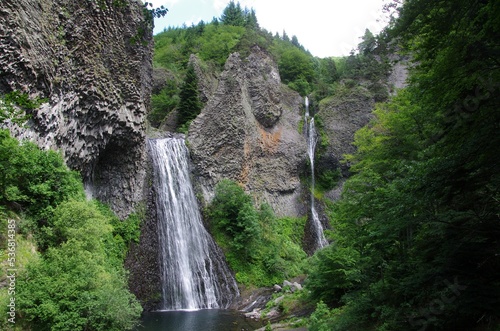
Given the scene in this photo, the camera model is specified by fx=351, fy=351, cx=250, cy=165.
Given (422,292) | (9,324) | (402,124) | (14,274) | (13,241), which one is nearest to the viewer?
(422,292)

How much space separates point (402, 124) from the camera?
11984mm

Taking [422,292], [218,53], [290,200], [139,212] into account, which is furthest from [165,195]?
[218,53]

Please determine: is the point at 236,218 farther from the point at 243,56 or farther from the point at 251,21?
the point at 251,21

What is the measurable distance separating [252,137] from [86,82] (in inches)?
572

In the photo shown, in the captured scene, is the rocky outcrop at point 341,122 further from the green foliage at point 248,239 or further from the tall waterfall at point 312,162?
the green foliage at point 248,239

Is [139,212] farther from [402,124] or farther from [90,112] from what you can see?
[402,124]

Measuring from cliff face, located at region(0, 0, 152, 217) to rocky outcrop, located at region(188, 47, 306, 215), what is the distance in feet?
17.9

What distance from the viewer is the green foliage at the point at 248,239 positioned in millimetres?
23000

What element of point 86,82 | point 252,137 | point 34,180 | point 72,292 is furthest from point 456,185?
point 252,137

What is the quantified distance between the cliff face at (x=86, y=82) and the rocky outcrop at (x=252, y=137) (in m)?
5.47

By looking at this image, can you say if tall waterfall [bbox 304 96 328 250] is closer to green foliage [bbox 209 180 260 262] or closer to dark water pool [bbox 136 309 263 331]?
green foliage [bbox 209 180 260 262]

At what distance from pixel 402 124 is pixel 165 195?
627 inches

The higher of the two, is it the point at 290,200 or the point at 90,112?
the point at 90,112

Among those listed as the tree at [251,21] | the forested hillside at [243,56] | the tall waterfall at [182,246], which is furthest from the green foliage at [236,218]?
the tree at [251,21]
